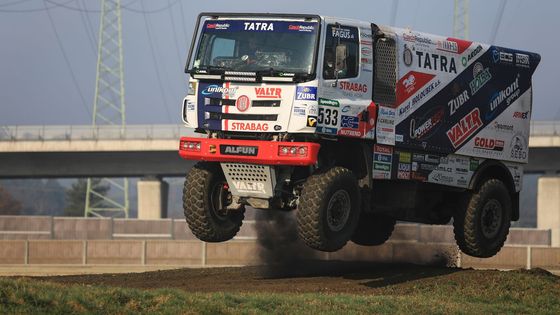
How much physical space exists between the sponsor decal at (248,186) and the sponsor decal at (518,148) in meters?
6.35

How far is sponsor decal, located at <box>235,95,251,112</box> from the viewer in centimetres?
1716

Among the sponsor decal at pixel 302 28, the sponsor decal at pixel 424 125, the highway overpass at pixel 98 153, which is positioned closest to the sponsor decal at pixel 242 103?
the sponsor decal at pixel 302 28

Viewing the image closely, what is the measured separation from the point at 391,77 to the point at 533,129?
122 feet

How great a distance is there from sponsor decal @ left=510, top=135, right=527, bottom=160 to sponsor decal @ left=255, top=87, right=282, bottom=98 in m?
6.49

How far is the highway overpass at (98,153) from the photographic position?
60.4 meters

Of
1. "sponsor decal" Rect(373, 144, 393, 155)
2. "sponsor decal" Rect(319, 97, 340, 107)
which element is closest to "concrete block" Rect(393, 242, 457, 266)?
"sponsor decal" Rect(373, 144, 393, 155)

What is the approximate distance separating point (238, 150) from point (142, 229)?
30.1m

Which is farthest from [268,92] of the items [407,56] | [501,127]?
[501,127]

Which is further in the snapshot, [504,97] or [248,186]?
[504,97]

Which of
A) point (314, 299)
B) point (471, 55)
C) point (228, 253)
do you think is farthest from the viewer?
point (228, 253)

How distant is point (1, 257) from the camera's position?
37500 millimetres

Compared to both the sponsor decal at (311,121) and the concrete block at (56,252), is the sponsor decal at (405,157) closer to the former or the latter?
the sponsor decal at (311,121)

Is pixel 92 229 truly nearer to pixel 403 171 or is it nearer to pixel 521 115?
pixel 521 115

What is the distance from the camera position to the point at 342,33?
1733cm
